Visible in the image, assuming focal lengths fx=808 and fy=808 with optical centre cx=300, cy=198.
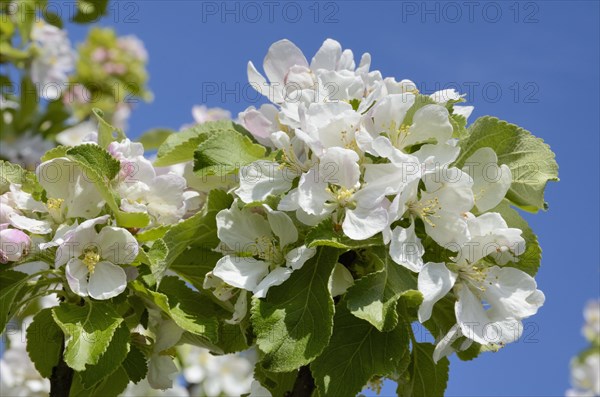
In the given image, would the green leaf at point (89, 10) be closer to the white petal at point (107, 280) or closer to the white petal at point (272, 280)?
the white petal at point (107, 280)

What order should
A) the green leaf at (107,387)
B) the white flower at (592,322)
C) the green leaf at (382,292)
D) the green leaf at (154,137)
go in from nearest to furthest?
the green leaf at (382,292) → the green leaf at (107,387) → the green leaf at (154,137) → the white flower at (592,322)

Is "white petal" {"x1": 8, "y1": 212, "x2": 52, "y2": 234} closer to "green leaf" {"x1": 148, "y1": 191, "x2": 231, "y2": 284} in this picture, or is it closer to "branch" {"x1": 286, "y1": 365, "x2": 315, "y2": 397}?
"green leaf" {"x1": 148, "y1": 191, "x2": 231, "y2": 284}

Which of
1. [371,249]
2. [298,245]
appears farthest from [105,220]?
[371,249]

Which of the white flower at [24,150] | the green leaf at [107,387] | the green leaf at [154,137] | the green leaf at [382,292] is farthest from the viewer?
the white flower at [24,150]

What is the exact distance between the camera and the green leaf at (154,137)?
7.60 feet

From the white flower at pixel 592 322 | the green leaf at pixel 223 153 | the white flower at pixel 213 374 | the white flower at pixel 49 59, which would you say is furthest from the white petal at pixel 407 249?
the white flower at pixel 592 322

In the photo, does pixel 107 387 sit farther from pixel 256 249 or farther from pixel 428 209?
pixel 428 209

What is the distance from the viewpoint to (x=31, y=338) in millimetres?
1582

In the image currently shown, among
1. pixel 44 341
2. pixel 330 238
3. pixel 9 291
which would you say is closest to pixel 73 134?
pixel 44 341

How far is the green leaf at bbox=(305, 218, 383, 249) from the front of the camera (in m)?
1.27

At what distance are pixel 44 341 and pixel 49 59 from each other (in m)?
2.52

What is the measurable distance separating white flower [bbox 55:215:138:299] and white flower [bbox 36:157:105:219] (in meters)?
0.06

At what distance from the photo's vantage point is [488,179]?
139cm

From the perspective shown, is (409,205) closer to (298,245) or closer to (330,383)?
(298,245)
